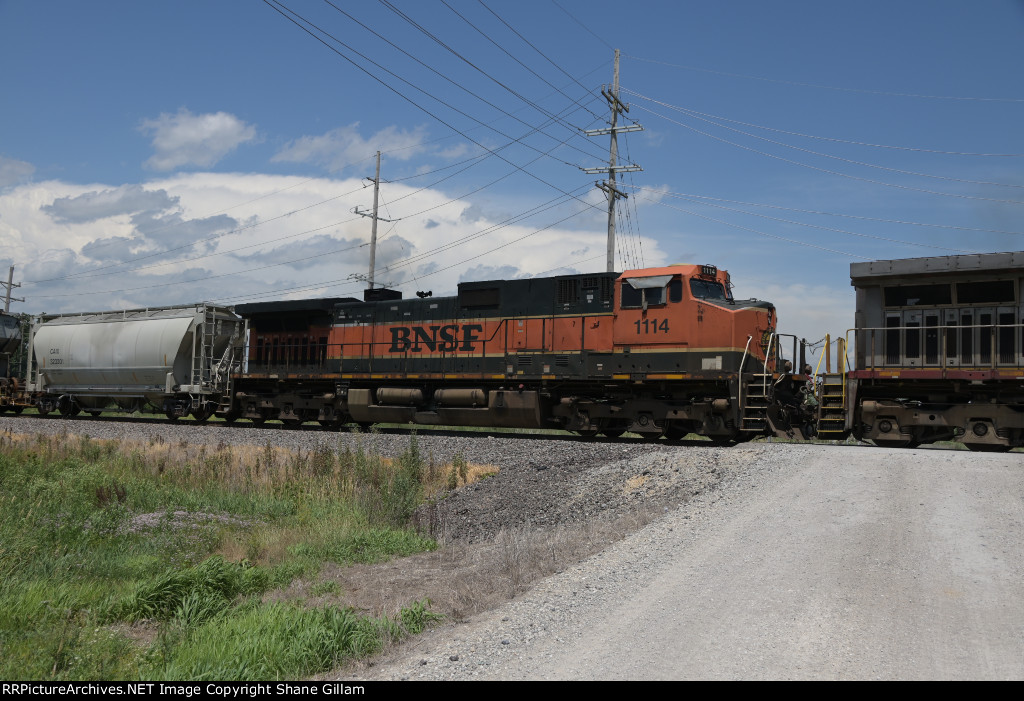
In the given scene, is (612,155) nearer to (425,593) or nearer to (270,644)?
(425,593)

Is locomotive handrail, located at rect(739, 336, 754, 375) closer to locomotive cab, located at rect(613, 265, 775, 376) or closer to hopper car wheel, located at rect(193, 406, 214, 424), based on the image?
locomotive cab, located at rect(613, 265, 775, 376)

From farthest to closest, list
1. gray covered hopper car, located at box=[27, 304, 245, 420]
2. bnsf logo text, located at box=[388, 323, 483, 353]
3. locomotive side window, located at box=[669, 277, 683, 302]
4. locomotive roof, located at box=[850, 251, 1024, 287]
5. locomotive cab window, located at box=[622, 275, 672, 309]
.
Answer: gray covered hopper car, located at box=[27, 304, 245, 420] < bnsf logo text, located at box=[388, 323, 483, 353] < locomotive cab window, located at box=[622, 275, 672, 309] < locomotive side window, located at box=[669, 277, 683, 302] < locomotive roof, located at box=[850, 251, 1024, 287]

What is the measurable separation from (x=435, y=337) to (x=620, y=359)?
553 centimetres

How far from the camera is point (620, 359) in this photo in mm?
16781

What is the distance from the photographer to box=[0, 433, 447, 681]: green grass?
18.9 ft

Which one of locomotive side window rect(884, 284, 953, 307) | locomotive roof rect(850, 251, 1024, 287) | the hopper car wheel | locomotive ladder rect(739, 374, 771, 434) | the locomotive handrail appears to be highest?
locomotive roof rect(850, 251, 1024, 287)

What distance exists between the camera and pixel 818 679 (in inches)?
170

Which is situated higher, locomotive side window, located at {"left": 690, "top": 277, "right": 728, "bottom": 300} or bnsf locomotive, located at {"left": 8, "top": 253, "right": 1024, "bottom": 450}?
locomotive side window, located at {"left": 690, "top": 277, "right": 728, "bottom": 300}

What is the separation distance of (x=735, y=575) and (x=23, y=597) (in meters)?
6.56

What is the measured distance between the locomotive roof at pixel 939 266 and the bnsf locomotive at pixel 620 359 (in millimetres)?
28

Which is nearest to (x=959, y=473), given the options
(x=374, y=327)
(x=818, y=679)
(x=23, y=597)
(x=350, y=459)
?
(x=818, y=679)

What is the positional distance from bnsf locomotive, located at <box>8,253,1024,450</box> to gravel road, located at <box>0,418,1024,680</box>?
2.48 metres

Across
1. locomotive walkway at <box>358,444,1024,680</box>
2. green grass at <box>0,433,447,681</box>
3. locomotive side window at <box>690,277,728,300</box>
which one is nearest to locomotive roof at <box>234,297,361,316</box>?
green grass at <box>0,433,447,681</box>

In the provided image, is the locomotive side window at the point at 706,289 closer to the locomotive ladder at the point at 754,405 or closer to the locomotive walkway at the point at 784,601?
the locomotive ladder at the point at 754,405
